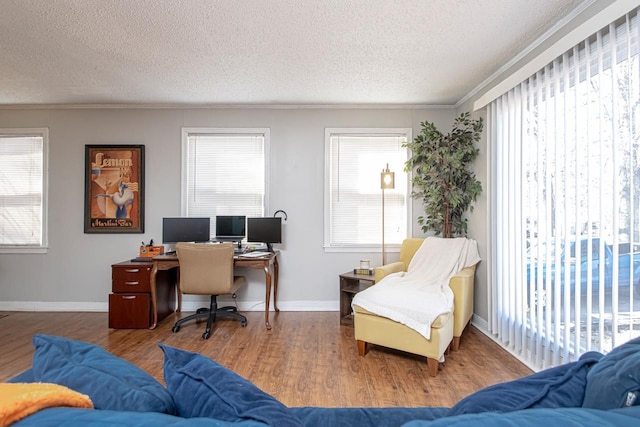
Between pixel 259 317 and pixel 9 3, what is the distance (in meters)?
3.33

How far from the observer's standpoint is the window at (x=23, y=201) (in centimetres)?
404

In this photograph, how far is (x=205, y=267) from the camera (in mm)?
3260

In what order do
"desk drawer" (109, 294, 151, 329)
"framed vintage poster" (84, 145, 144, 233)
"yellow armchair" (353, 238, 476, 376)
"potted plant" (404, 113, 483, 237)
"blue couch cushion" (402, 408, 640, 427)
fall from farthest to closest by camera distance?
"framed vintage poster" (84, 145, 144, 233)
"potted plant" (404, 113, 483, 237)
"desk drawer" (109, 294, 151, 329)
"yellow armchair" (353, 238, 476, 376)
"blue couch cushion" (402, 408, 640, 427)

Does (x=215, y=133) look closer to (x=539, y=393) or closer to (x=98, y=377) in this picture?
(x=98, y=377)

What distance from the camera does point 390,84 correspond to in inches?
132

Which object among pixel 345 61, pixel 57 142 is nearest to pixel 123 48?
pixel 345 61

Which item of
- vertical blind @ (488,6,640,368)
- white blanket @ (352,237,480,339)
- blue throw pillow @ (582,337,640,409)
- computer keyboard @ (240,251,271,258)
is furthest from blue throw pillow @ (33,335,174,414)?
computer keyboard @ (240,251,271,258)

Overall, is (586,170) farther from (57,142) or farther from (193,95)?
(57,142)

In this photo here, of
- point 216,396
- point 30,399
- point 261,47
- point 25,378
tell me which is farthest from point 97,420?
point 261,47

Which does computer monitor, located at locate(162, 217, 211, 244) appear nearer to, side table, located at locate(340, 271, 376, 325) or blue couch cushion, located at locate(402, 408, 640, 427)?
side table, located at locate(340, 271, 376, 325)

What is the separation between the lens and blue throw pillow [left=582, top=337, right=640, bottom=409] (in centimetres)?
62

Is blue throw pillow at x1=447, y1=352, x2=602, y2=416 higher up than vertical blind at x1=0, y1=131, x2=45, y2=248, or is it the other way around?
vertical blind at x1=0, y1=131, x2=45, y2=248

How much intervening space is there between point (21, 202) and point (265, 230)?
309cm

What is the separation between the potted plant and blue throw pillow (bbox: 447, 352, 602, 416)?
288cm
